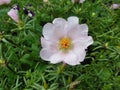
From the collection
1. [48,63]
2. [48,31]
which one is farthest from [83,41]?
[48,63]

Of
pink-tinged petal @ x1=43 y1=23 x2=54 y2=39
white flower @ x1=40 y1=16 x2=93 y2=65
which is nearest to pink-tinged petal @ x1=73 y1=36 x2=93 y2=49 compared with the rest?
white flower @ x1=40 y1=16 x2=93 y2=65

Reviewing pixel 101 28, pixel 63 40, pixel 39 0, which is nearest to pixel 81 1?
pixel 101 28

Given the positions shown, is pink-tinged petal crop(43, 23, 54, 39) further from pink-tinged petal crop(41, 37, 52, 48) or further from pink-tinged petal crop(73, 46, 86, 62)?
pink-tinged petal crop(73, 46, 86, 62)

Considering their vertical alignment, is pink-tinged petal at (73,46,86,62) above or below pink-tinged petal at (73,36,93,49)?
below

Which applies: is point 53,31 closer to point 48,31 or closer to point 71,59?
point 48,31

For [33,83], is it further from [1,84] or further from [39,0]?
[39,0]

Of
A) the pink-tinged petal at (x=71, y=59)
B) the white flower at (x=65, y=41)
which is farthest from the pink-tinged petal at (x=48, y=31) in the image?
the pink-tinged petal at (x=71, y=59)
